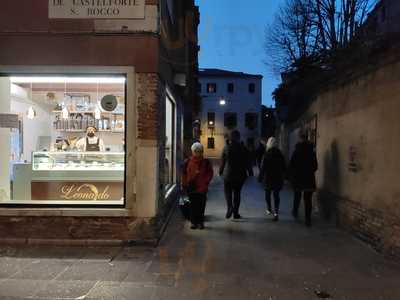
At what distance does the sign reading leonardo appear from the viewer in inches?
298

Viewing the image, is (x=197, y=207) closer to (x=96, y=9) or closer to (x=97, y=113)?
(x=97, y=113)

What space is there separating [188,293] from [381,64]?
4702 mm

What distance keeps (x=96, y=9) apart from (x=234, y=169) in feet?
14.2

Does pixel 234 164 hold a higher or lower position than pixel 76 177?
higher

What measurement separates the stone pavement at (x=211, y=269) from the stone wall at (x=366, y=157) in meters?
0.45

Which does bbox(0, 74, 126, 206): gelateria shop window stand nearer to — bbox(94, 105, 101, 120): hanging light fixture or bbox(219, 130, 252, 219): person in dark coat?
bbox(94, 105, 101, 120): hanging light fixture

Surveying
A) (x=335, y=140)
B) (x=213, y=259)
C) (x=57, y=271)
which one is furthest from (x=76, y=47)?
(x=335, y=140)

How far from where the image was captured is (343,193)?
360 inches

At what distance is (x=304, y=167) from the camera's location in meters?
9.62

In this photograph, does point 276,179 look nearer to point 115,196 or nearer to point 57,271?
point 115,196

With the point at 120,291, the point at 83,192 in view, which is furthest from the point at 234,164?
the point at 120,291

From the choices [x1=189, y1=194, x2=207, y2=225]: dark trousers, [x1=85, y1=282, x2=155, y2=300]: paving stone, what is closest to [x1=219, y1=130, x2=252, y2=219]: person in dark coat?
[x1=189, y1=194, x2=207, y2=225]: dark trousers

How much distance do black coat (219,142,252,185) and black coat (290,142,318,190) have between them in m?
1.10

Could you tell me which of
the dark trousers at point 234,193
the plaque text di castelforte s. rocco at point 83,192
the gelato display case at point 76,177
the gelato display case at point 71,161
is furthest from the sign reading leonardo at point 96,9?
the dark trousers at point 234,193
